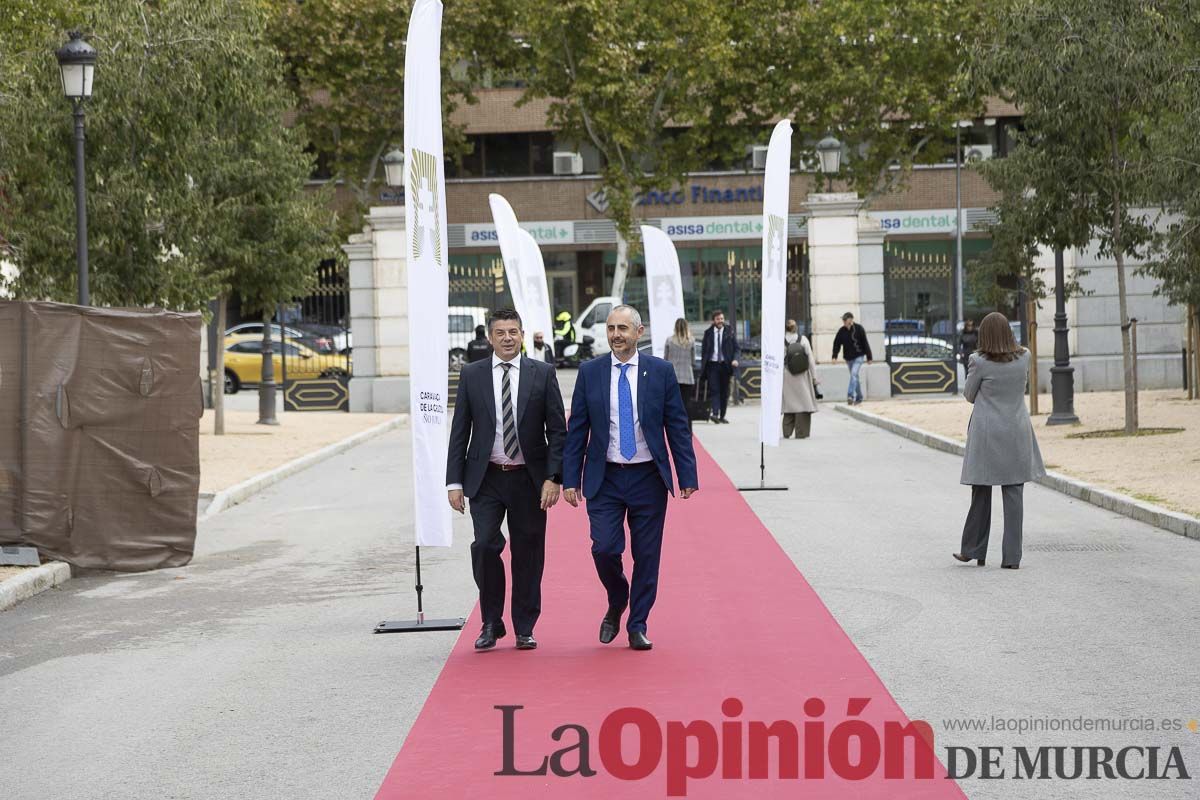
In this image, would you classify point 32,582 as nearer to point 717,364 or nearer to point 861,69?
point 717,364

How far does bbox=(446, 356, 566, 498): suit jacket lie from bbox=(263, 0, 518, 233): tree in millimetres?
39236

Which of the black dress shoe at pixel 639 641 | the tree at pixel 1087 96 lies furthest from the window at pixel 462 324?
the black dress shoe at pixel 639 641

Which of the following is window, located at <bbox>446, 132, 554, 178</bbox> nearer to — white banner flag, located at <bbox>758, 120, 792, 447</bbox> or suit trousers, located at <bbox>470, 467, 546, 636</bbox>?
white banner flag, located at <bbox>758, 120, 792, 447</bbox>

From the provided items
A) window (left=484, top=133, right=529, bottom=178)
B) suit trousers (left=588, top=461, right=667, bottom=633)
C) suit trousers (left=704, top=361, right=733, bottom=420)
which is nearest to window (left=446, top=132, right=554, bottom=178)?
window (left=484, top=133, right=529, bottom=178)

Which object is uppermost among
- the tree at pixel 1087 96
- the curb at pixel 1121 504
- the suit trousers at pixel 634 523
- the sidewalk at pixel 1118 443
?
the tree at pixel 1087 96

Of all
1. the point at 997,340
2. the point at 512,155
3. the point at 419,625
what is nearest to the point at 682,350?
the point at 997,340

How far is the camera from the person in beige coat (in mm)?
24141

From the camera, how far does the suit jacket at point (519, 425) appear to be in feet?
28.5

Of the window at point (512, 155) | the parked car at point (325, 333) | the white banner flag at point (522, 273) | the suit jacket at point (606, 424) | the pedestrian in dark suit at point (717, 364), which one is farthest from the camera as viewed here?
the window at point (512, 155)

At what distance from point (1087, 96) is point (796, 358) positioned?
18.7 feet

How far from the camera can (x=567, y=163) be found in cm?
5934

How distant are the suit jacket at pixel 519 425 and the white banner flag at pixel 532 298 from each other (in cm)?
1826

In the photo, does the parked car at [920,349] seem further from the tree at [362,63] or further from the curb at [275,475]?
the tree at [362,63]

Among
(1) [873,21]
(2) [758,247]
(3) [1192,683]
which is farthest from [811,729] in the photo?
(2) [758,247]
